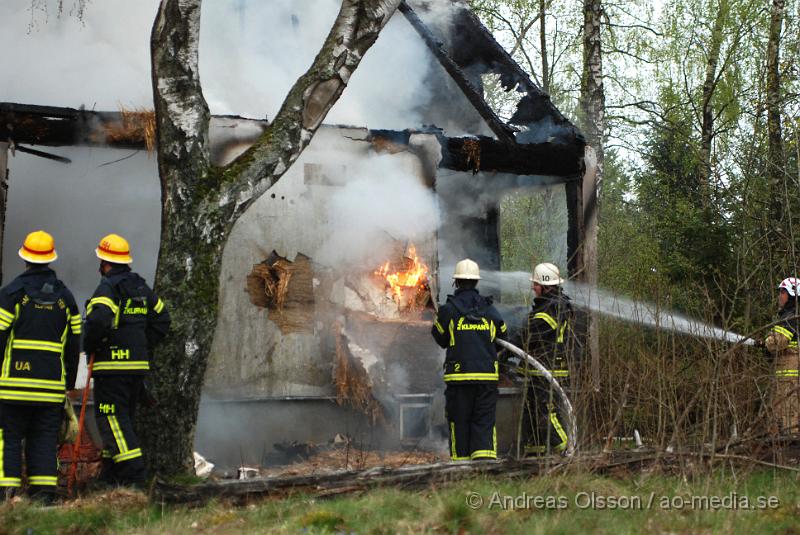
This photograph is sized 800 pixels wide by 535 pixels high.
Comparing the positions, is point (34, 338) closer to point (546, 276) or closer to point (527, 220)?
point (546, 276)

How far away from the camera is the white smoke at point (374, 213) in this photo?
9672 millimetres

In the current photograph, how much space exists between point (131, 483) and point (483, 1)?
20823 mm

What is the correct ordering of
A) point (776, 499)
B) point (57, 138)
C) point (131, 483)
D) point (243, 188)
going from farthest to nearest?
point (57, 138), point (243, 188), point (131, 483), point (776, 499)

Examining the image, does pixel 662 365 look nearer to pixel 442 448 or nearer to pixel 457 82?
pixel 442 448

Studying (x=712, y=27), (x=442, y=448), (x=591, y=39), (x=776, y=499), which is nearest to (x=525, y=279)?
(x=591, y=39)

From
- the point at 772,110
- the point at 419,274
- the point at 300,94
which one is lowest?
the point at 419,274

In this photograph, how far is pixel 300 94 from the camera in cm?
710

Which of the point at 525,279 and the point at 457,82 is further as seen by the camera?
the point at 525,279

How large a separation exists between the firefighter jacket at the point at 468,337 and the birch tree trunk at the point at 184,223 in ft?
6.87

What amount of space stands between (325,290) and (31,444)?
3820 mm

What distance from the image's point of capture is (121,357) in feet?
21.7

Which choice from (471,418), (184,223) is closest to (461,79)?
(471,418)

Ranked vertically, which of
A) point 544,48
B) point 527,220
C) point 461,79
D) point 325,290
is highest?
point 544,48

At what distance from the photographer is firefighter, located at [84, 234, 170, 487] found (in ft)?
21.2
